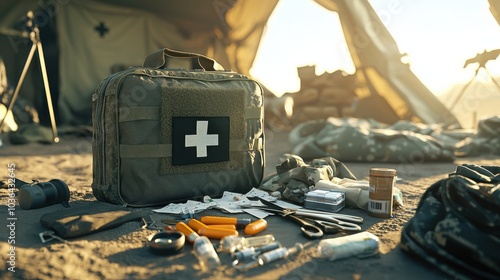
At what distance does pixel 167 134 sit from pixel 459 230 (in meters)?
1.21

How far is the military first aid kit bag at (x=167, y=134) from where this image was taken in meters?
1.64

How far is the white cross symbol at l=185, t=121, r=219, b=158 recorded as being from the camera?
1.77 m

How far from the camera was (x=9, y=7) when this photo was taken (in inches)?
206

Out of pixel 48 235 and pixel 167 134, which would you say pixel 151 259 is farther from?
pixel 167 134

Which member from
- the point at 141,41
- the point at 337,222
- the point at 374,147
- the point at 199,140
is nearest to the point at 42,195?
the point at 199,140

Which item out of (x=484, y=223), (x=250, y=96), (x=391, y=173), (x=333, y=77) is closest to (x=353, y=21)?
(x=333, y=77)

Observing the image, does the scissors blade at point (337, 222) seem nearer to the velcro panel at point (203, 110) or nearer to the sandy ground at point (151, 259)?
the sandy ground at point (151, 259)

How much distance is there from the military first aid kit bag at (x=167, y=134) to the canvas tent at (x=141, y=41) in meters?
→ 4.62

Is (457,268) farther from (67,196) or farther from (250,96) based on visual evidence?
(67,196)

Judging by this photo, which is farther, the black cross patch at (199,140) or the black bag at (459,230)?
the black cross patch at (199,140)

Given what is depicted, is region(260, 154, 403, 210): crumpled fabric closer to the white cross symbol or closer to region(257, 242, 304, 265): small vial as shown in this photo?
the white cross symbol

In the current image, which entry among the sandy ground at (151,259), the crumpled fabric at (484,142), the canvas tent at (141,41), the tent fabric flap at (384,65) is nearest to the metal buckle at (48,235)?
the sandy ground at (151,259)

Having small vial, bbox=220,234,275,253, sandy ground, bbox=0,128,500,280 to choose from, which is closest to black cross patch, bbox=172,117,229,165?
sandy ground, bbox=0,128,500,280

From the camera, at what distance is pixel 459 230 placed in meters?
1.04
